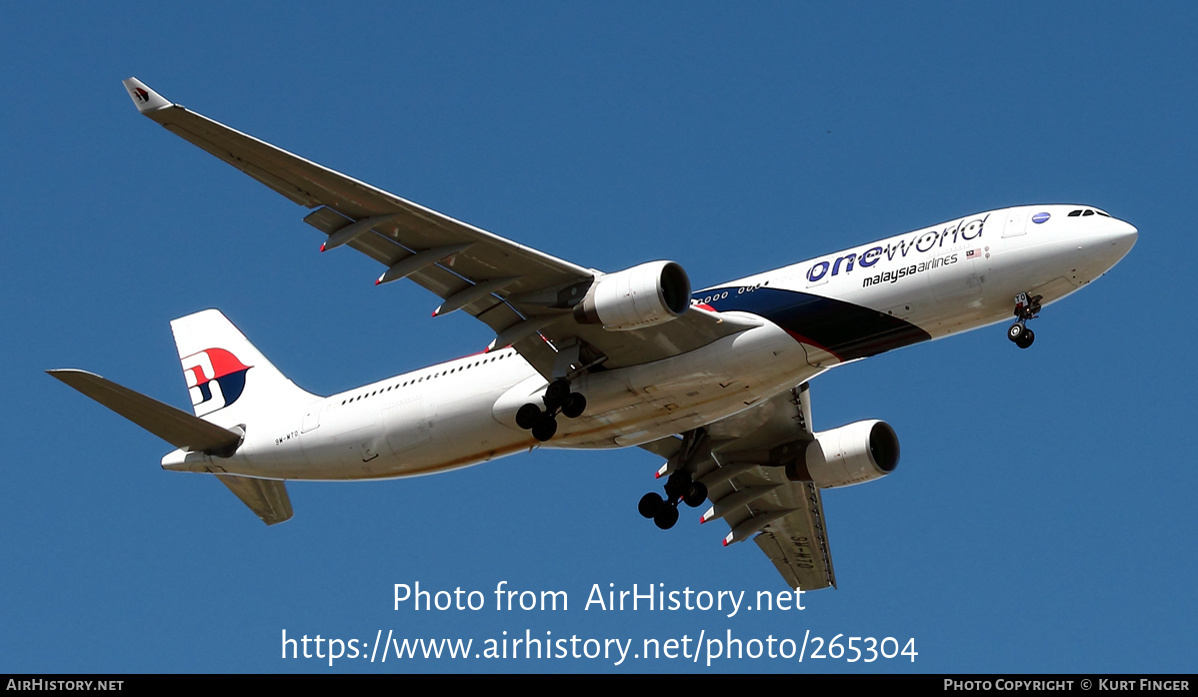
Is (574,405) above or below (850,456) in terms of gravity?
below

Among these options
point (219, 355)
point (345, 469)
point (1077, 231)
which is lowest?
point (345, 469)

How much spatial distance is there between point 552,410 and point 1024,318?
10034mm

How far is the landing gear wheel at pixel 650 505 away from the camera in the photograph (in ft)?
120

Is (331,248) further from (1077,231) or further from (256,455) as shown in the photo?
(1077,231)

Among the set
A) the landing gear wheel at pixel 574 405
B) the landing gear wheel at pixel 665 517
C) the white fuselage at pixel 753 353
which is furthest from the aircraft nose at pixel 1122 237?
the landing gear wheel at pixel 665 517

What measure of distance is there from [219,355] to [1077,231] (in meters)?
23.2

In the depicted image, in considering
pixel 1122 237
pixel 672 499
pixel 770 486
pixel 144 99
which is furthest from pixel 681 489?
pixel 144 99

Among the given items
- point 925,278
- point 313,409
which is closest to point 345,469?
point 313,409

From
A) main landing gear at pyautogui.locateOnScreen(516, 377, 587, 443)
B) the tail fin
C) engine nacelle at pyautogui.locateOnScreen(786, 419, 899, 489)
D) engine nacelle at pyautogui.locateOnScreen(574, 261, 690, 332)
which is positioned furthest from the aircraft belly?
the tail fin

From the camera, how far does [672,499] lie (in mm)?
36625

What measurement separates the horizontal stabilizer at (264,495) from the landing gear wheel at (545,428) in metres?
8.88

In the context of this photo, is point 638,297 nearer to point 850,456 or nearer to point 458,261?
point 458,261

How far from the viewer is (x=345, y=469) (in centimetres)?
3544
